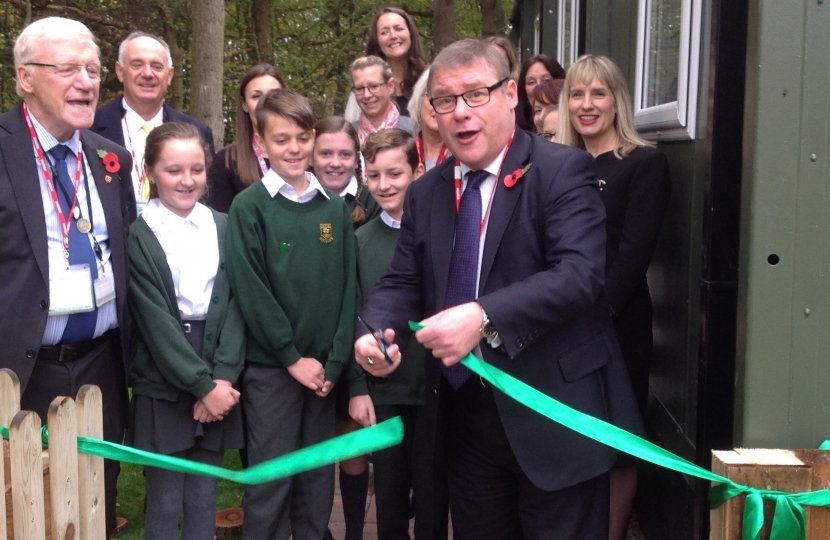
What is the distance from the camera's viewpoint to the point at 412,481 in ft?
13.4

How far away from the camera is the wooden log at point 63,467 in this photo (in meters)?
2.53

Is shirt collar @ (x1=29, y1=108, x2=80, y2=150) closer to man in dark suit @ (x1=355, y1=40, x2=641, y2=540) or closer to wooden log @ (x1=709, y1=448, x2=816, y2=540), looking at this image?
man in dark suit @ (x1=355, y1=40, x2=641, y2=540)

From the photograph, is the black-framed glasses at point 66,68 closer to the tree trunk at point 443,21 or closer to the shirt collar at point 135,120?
the shirt collar at point 135,120

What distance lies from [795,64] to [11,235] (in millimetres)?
2741

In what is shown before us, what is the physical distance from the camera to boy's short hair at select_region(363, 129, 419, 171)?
4.13 metres

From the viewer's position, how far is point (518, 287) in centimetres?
261

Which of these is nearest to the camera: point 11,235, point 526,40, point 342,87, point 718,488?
point 718,488

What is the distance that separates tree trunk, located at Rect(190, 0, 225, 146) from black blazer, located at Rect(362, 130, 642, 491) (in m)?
7.84

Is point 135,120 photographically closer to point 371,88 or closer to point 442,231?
point 371,88

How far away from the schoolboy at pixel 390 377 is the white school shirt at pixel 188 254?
65 centimetres

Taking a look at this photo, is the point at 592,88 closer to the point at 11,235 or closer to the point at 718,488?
the point at 718,488

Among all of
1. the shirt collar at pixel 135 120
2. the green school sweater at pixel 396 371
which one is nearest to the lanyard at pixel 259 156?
the shirt collar at pixel 135 120

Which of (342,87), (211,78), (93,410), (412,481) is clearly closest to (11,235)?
(93,410)

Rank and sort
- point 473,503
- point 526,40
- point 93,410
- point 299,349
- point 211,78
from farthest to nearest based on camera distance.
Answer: point 526,40, point 211,78, point 299,349, point 473,503, point 93,410
